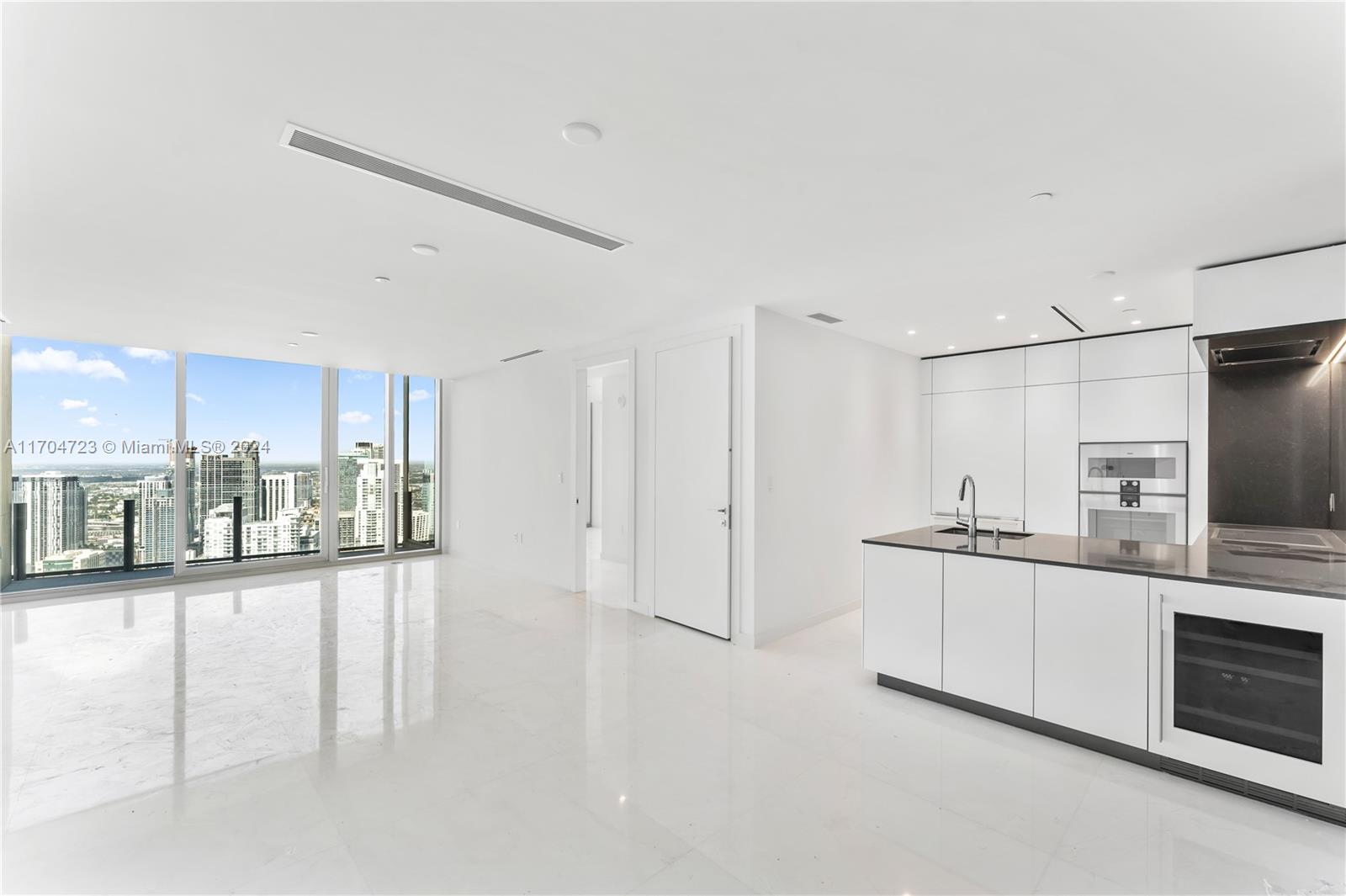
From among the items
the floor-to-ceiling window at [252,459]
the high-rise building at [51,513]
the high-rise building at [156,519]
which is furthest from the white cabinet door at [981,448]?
the high-rise building at [51,513]

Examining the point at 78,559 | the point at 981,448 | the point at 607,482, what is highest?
the point at 981,448

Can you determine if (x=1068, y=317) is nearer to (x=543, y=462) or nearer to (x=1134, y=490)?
(x=1134, y=490)

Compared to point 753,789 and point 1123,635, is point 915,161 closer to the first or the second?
point 1123,635

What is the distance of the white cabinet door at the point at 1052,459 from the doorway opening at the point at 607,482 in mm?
3769

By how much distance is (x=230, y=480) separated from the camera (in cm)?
746

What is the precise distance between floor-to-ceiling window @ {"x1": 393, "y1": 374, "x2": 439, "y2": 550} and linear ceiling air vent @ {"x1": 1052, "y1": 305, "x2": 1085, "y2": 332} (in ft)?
25.0

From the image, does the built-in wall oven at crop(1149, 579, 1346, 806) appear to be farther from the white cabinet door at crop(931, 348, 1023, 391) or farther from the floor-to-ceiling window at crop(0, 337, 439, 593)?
the floor-to-ceiling window at crop(0, 337, 439, 593)

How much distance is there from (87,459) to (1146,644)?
30.5ft

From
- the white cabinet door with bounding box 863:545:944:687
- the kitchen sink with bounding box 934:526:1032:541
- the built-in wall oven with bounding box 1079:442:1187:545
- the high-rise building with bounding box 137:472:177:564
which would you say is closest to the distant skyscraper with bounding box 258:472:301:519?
the high-rise building with bounding box 137:472:177:564

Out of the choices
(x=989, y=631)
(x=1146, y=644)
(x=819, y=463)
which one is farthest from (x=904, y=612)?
(x=819, y=463)

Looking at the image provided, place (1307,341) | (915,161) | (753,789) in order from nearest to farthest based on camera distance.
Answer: (915,161) → (753,789) → (1307,341)

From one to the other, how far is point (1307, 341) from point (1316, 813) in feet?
7.90

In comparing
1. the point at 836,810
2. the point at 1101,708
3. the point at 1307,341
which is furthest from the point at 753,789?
the point at 1307,341

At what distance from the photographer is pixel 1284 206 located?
105 inches
